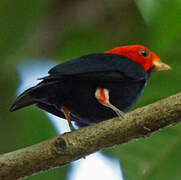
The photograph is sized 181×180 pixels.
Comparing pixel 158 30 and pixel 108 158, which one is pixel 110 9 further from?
pixel 108 158

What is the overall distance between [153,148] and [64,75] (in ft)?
3.54

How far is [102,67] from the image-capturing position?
3301 mm

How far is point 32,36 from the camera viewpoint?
3.99 m

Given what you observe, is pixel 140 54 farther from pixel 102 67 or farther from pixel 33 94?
pixel 33 94

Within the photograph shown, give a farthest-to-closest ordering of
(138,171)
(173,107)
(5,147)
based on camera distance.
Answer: (5,147) → (138,171) → (173,107)

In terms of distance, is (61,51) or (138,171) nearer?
(138,171)

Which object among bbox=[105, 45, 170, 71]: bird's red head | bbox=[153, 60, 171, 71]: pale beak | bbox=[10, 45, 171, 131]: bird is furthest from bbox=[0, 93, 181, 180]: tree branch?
bbox=[105, 45, 170, 71]: bird's red head

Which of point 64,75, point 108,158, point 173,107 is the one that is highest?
point 64,75

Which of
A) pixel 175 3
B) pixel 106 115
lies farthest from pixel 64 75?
pixel 175 3

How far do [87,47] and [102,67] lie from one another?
0.93 m

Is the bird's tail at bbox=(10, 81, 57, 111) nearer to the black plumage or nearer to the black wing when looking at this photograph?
the black plumage

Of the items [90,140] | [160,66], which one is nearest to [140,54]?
[160,66]

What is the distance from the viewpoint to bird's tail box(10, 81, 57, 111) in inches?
121

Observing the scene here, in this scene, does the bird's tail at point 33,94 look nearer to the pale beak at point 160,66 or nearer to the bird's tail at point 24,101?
the bird's tail at point 24,101
